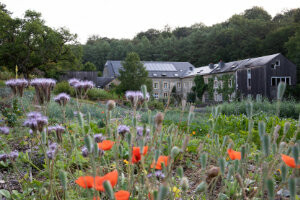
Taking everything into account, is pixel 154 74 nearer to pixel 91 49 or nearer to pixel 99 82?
pixel 99 82

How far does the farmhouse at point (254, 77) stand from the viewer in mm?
27000

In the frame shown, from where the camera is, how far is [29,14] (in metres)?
26.9

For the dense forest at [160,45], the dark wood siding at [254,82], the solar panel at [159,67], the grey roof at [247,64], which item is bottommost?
the dark wood siding at [254,82]

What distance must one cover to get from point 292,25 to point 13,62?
37.4m

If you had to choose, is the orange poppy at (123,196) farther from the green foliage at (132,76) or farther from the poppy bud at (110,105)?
the green foliage at (132,76)

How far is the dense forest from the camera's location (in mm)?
25984

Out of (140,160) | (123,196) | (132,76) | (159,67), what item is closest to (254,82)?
(132,76)

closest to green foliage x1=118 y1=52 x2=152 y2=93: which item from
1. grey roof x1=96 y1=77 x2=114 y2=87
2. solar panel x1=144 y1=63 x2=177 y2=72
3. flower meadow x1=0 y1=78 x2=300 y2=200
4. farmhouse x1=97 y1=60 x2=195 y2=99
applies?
grey roof x1=96 y1=77 x2=114 y2=87

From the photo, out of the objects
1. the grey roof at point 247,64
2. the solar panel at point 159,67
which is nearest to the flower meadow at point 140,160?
the grey roof at point 247,64

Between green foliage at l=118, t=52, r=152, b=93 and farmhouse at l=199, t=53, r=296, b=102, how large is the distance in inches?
365

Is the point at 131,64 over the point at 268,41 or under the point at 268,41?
under

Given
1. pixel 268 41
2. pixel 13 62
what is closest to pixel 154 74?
pixel 268 41

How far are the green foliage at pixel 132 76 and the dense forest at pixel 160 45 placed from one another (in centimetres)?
573

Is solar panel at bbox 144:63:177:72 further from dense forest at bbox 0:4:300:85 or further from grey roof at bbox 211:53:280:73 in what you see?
grey roof at bbox 211:53:280:73
